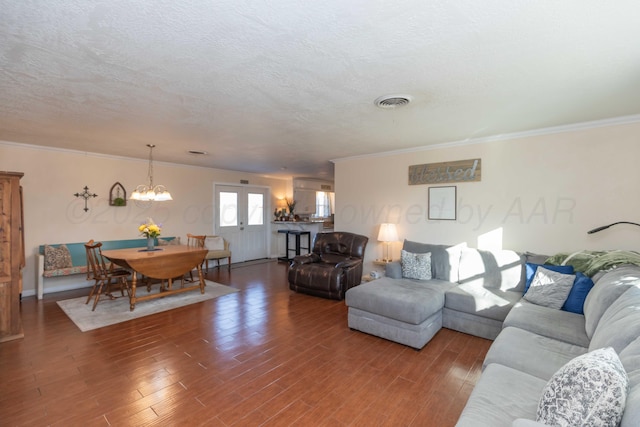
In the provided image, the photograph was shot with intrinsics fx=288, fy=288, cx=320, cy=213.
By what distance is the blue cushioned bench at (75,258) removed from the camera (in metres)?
4.14

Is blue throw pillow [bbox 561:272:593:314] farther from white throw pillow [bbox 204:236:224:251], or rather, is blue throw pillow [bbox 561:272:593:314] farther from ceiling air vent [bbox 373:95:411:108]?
white throw pillow [bbox 204:236:224:251]

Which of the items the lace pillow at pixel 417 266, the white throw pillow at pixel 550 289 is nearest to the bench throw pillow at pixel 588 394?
the white throw pillow at pixel 550 289

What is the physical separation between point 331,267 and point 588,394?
11.1 feet

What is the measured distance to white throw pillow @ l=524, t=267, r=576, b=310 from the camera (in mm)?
2572

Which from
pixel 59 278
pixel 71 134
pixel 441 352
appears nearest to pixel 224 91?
pixel 71 134

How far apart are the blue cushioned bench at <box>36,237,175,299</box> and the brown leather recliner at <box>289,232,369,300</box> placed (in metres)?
3.04

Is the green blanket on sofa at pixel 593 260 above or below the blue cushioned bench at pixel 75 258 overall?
above

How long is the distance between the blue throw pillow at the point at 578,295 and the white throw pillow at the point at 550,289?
0.03m

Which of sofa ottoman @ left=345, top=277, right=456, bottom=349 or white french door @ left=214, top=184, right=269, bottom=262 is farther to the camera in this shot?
white french door @ left=214, top=184, right=269, bottom=262

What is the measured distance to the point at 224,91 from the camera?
2275 mm

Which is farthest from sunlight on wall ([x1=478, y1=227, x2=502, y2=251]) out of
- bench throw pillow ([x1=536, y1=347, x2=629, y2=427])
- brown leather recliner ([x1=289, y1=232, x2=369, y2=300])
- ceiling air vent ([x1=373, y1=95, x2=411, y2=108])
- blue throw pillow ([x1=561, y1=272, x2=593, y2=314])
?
bench throw pillow ([x1=536, y1=347, x2=629, y2=427])

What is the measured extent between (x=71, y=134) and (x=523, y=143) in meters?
5.55

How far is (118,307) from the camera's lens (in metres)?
3.78

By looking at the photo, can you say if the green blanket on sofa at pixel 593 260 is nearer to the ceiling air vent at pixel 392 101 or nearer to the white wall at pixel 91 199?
the ceiling air vent at pixel 392 101
